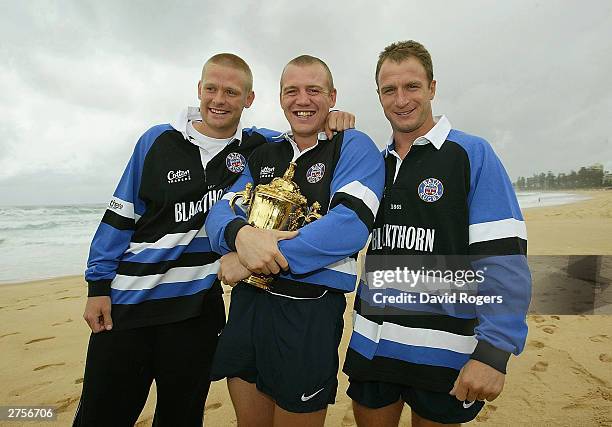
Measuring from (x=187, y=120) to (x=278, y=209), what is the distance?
1.31m

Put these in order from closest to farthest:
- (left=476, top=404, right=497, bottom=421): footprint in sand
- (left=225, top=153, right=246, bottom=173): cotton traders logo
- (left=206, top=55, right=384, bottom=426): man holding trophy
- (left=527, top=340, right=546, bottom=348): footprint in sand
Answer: (left=206, top=55, right=384, bottom=426): man holding trophy < (left=225, top=153, right=246, bottom=173): cotton traders logo < (left=476, top=404, right=497, bottom=421): footprint in sand < (left=527, top=340, right=546, bottom=348): footprint in sand

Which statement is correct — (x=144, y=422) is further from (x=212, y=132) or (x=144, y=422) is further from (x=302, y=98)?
(x=302, y=98)

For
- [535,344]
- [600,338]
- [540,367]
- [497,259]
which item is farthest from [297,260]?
[600,338]

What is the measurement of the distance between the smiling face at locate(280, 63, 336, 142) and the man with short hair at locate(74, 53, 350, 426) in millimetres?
644

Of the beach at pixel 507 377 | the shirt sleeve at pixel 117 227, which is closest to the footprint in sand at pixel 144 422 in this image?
the beach at pixel 507 377

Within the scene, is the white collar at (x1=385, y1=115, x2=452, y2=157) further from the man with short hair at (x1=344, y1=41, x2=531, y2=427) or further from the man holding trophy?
the man holding trophy

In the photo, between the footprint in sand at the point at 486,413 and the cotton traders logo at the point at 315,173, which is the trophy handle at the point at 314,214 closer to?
the cotton traders logo at the point at 315,173

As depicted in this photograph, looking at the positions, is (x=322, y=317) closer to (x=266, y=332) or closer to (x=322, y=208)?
(x=266, y=332)

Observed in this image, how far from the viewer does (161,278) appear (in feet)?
8.89

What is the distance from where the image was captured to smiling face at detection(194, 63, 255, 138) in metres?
2.85

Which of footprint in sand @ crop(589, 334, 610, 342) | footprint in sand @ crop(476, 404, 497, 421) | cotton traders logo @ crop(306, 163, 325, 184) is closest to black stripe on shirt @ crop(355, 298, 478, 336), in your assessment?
cotton traders logo @ crop(306, 163, 325, 184)

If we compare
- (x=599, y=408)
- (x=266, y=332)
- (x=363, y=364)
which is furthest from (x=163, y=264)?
(x=599, y=408)

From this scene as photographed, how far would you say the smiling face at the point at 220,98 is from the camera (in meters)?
2.85

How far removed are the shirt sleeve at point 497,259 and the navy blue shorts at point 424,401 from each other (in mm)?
344
